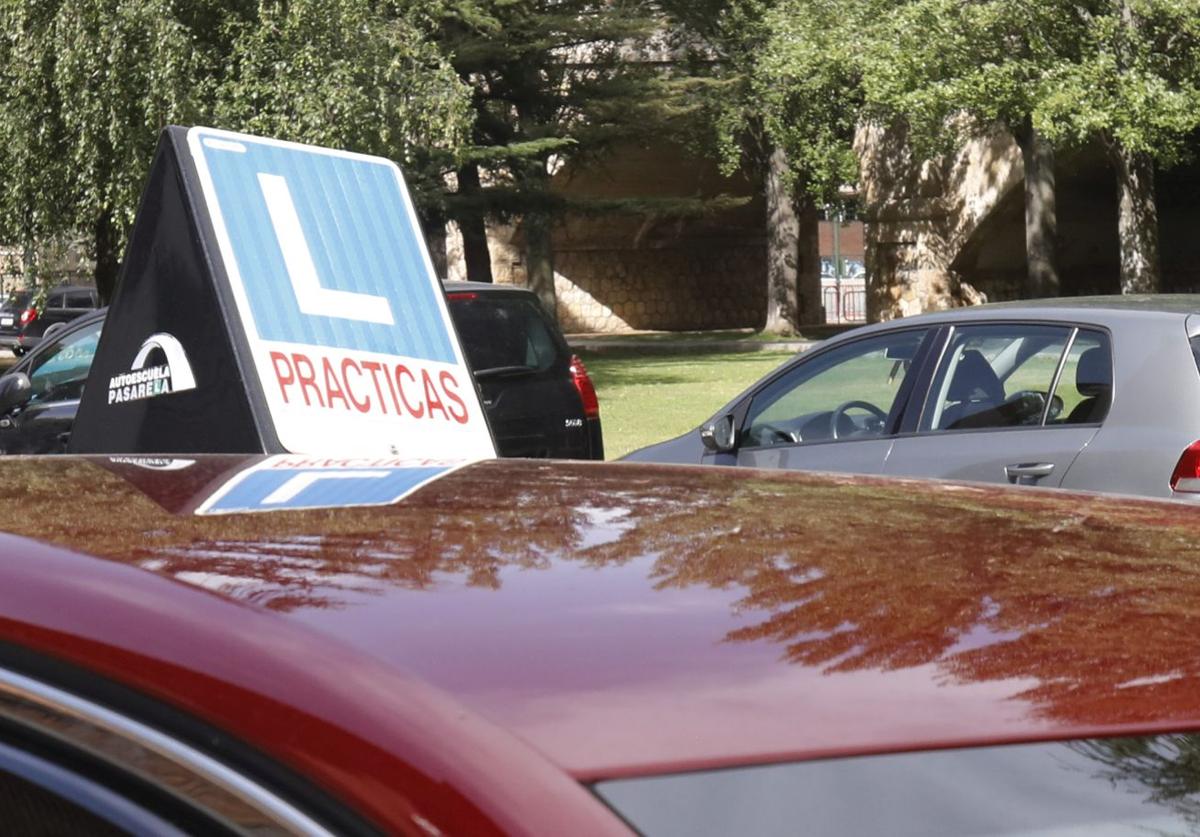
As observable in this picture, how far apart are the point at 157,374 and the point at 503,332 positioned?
4.04 metres

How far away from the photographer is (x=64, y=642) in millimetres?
1447

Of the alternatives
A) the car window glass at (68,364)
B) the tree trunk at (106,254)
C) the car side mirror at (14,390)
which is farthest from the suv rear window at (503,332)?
the tree trunk at (106,254)

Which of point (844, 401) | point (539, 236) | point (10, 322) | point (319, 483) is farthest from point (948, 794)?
point (10, 322)

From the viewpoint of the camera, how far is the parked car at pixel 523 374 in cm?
1019

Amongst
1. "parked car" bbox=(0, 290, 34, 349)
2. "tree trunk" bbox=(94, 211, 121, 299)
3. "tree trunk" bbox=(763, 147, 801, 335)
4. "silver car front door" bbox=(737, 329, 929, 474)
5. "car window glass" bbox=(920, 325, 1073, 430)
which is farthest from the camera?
"tree trunk" bbox=(763, 147, 801, 335)

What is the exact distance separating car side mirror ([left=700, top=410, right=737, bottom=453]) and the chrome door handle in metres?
1.62

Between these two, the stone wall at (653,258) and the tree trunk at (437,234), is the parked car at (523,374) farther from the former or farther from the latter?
the stone wall at (653,258)

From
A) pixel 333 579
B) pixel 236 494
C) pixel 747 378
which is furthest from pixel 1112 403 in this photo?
pixel 747 378

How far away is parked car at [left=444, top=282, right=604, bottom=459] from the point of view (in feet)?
33.4

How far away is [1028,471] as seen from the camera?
6445 mm

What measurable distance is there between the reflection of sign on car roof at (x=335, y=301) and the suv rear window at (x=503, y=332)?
3131mm

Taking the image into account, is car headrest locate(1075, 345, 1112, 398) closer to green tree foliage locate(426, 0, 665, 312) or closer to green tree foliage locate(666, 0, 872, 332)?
green tree foliage locate(426, 0, 665, 312)

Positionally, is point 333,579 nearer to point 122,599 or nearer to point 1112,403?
point 122,599

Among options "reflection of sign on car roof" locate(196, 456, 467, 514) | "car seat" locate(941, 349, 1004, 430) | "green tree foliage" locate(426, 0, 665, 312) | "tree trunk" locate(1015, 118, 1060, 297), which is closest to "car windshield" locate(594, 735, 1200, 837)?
"reflection of sign on car roof" locate(196, 456, 467, 514)
